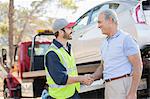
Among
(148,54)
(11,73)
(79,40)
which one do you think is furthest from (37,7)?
(148,54)

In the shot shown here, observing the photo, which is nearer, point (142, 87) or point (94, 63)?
A: point (142, 87)

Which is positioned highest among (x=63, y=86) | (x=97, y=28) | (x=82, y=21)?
(x=82, y=21)

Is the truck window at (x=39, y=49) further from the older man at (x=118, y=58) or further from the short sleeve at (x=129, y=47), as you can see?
the short sleeve at (x=129, y=47)

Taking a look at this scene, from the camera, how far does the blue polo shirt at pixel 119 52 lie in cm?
368

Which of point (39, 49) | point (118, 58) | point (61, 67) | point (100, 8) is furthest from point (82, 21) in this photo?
point (61, 67)

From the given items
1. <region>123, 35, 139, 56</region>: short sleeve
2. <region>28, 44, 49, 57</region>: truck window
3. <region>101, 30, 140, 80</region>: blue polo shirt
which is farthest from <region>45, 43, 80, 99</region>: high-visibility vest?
<region>28, 44, 49, 57</region>: truck window

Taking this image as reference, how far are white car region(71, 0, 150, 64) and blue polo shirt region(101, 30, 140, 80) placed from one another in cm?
193

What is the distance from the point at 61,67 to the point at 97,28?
127 inches

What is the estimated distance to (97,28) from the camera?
677 cm

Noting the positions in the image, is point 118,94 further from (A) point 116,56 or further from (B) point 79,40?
(B) point 79,40

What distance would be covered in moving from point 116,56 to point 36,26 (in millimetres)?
33135

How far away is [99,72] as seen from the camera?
13.8 feet

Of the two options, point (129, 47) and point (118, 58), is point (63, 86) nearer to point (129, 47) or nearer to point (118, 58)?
point (118, 58)

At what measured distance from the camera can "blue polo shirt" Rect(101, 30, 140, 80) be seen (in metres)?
3.68
